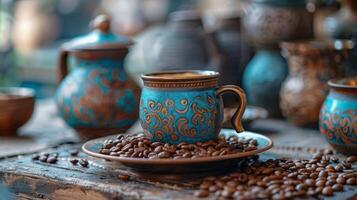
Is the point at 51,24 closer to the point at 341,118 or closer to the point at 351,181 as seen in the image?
the point at 341,118

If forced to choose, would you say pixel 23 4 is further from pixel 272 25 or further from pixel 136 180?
pixel 136 180

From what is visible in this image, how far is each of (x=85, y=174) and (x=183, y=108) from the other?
0.22 m

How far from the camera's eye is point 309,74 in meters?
1.56

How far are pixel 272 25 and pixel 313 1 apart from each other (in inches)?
6.9

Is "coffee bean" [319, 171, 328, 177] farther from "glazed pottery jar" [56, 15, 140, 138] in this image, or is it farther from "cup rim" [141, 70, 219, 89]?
"glazed pottery jar" [56, 15, 140, 138]

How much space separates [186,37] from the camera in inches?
71.8

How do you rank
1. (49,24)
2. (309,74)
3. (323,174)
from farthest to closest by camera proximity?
(49,24) < (309,74) < (323,174)

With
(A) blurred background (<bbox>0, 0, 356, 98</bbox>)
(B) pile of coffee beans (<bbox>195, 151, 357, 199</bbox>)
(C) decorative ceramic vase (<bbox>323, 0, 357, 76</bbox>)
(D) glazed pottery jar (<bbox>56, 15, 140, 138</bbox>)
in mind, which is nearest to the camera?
(B) pile of coffee beans (<bbox>195, 151, 357, 199</bbox>)

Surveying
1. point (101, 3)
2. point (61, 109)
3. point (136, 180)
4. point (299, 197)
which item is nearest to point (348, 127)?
point (299, 197)

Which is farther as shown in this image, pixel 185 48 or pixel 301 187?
pixel 185 48

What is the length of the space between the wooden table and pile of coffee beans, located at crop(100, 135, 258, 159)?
44 mm

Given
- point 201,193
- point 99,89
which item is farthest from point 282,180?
point 99,89

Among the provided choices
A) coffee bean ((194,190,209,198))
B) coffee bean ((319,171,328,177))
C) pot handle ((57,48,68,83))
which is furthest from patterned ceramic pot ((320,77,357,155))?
pot handle ((57,48,68,83))

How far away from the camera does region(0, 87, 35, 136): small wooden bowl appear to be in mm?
1605
